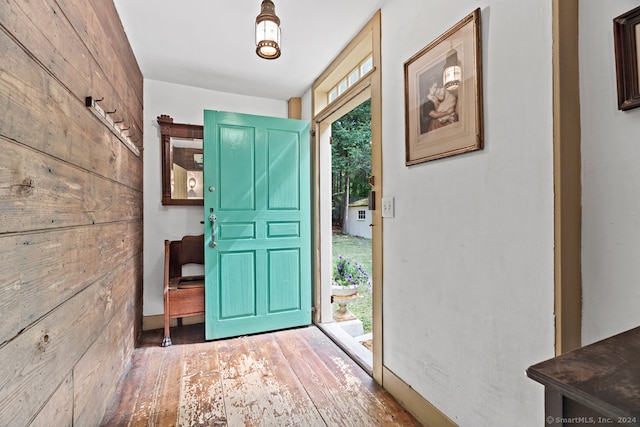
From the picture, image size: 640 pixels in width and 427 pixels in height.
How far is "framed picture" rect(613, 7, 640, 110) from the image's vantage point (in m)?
0.78

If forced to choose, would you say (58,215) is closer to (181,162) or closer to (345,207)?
(181,162)

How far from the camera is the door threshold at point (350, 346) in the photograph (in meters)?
2.07

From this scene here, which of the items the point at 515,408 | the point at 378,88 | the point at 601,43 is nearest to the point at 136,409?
the point at 515,408

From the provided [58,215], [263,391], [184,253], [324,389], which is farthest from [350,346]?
[58,215]

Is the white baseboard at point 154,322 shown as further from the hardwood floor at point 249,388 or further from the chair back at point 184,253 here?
the chair back at point 184,253

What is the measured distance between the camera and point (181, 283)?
104 inches

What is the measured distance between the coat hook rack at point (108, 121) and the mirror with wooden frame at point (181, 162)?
513 mm

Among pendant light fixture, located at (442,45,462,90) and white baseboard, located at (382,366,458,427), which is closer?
pendant light fixture, located at (442,45,462,90)

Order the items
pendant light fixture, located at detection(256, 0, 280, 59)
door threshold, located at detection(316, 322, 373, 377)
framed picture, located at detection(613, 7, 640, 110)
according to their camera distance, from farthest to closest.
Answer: door threshold, located at detection(316, 322, 373, 377) < pendant light fixture, located at detection(256, 0, 280, 59) < framed picture, located at detection(613, 7, 640, 110)

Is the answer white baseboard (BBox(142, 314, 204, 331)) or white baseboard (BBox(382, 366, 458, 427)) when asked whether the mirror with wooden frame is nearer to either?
white baseboard (BBox(142, 314, 204, 331))

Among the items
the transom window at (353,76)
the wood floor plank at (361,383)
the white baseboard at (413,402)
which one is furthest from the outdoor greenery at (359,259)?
the transom window at (353,76)

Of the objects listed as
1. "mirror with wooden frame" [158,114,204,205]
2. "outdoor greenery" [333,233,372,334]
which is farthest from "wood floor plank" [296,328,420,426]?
"mirror with wooden frame" [158,114,204,205]

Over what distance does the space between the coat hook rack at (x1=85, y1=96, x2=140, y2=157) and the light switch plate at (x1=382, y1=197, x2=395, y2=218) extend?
1.53m

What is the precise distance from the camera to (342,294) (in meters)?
3.22
